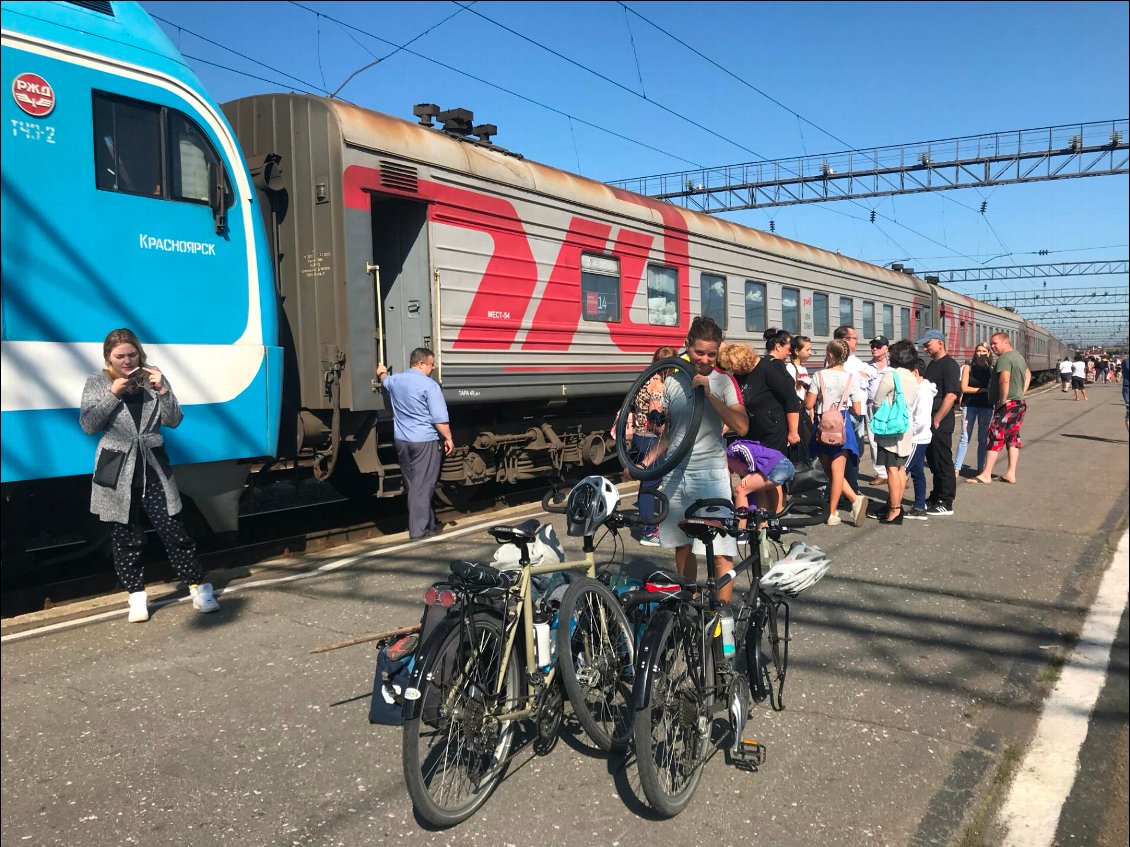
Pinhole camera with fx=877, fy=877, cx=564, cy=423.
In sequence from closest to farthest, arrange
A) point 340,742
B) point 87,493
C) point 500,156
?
point 340,742 < point 87,493 < point 500,156

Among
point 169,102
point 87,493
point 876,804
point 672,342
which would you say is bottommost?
point 876,804

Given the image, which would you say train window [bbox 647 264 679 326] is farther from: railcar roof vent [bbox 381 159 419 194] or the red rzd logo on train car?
the red rzd logo on train car

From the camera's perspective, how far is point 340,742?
3691mm

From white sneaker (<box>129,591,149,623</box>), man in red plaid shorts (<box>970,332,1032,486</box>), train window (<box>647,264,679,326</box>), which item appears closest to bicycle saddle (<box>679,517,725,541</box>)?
white sneaker (<box>129,591,149,623</box>)

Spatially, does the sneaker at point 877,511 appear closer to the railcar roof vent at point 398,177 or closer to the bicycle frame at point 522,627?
the railcar roof vent at point 398,177

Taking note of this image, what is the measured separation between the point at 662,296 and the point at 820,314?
522 cm

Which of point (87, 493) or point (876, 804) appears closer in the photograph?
point (876, 804)

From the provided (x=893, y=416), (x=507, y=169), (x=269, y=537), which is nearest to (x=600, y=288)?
(x=507, y=169)

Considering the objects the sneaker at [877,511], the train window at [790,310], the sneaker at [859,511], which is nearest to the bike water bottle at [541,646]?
the sneaker at [859,511]

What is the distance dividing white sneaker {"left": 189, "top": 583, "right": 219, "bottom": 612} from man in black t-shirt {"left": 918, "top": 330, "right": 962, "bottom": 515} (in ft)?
21.1

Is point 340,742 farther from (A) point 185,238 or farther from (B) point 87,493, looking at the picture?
(A) point 185,238

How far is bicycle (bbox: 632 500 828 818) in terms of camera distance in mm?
3000

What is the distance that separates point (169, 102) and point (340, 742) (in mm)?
4258

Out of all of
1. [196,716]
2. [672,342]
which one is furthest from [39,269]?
[672,342]
